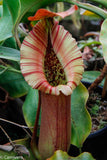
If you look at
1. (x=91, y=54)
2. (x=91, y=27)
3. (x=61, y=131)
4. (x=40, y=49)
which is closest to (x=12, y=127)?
(x=61, y=131)

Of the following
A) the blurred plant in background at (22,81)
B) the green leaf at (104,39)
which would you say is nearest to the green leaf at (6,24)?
the blurred plant in background at (22,81)

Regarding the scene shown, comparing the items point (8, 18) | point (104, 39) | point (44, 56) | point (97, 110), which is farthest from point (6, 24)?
point (97, 110)

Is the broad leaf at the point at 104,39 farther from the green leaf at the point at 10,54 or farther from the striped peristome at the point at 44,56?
the green leaf at the point at 10,54

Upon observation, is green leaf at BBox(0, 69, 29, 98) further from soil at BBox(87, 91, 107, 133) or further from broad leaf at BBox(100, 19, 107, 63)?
broad leaf at BBox(100, 19, 107, 63)

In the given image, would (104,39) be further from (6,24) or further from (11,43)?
(11,43)

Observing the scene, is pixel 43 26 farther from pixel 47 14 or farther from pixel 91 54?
pixel 91 54

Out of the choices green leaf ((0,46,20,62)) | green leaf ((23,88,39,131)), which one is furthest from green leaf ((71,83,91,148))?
green leaf ((0,46,20,62))
